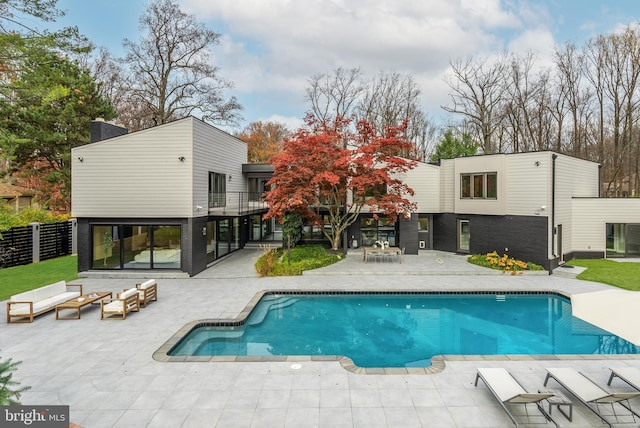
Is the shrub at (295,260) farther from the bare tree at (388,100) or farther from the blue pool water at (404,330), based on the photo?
the bare tree at (388,100)

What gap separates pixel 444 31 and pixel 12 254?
2956 centimetres

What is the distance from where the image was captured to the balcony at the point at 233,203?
15883 mm

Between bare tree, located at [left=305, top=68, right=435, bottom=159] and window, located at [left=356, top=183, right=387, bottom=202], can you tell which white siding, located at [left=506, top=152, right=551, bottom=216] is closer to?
window, located at [left=356, top=183, right=387, bottom=202]

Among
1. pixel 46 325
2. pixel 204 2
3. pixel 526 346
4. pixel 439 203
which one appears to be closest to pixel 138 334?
pixel 46 325

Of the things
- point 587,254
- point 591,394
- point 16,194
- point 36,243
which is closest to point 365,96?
point 587,254

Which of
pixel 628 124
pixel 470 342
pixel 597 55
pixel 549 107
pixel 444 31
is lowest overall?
pixel 470 342

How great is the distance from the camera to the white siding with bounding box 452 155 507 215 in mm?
16125

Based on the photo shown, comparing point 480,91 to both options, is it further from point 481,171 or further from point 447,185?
point 481,171

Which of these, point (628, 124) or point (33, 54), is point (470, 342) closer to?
point (33, 54)

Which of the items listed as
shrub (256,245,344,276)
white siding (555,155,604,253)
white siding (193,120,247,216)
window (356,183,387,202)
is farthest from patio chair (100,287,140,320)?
white siding (555,155,604,253)

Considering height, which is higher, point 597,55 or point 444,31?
point 444,31

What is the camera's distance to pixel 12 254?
602 inches

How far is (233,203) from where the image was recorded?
19109 millimetres

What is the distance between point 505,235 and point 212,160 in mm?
14650
